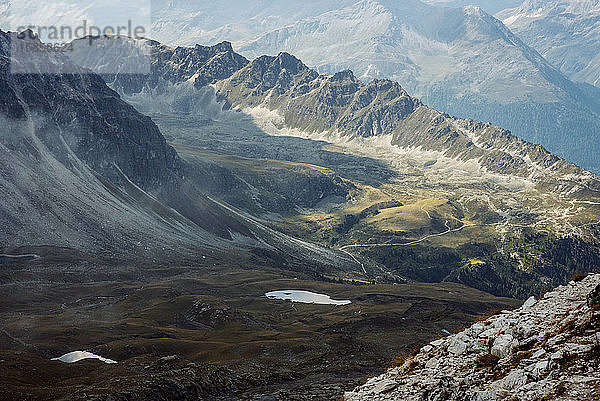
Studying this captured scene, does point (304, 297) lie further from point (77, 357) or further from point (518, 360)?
point (518, 360)

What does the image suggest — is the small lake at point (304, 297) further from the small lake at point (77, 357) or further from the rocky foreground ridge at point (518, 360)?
the rocky foreground ridge at point (518, 360)

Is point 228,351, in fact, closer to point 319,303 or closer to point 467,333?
point 467,333

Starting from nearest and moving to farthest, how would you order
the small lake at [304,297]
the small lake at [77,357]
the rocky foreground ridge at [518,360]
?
the rocky foreground ridge at [518,360], the small lake at [77,357], the small lake at [304,297]

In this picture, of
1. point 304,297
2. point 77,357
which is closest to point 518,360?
point 77,357

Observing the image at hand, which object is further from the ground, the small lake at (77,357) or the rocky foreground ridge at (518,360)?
the rocky foreground ridge at (518,360)

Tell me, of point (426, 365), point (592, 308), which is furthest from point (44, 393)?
point (592, 308)

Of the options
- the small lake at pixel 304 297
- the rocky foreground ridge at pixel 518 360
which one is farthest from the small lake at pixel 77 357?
the small lake at pixel 304 297

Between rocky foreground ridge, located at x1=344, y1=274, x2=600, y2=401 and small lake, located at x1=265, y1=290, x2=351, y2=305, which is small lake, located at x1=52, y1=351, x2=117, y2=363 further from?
small lake, located at x1=265, y1=290, x2=351, y2=305
